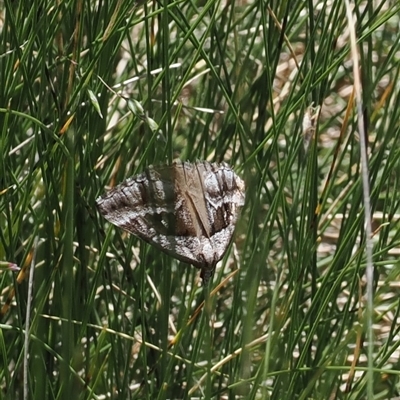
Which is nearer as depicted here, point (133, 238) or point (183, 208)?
point (183, 208)

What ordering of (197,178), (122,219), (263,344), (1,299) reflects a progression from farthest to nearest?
(1,299) → (263,344) → (197,178) → (122,219)

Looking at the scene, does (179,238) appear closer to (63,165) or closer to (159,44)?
(63,165)

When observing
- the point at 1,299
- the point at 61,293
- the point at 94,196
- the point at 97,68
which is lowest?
the point at 1,299

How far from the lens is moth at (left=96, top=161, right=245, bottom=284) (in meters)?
0.93

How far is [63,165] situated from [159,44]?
0.33 meters

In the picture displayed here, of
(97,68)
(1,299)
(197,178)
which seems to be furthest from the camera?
(1,299)

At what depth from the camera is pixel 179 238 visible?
3.13 feet

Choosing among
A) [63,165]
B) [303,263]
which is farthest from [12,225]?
[303,263]

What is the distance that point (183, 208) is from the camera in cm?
100

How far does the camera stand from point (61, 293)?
3.83 feet

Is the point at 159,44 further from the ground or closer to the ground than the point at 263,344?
further from the ground

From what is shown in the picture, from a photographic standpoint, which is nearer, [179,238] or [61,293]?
[179,238]

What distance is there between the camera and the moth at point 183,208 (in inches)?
36.8

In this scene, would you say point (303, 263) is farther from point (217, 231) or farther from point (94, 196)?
point (94, 196)
